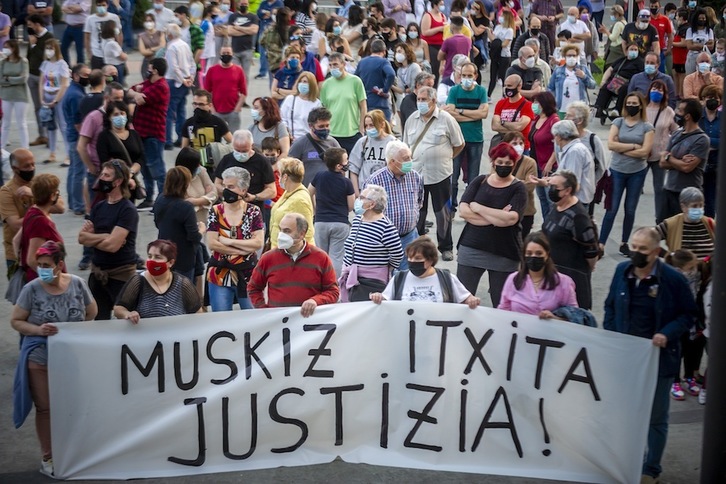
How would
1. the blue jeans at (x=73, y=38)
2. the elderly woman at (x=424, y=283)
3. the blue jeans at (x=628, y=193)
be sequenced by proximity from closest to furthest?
the elderly woman at (x=424, y=283)
the blue jeans at (x=628, y=193)
the blue jeans at (x=73, y=38)

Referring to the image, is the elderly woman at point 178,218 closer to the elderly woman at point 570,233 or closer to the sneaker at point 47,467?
the sneaker at point 47,467

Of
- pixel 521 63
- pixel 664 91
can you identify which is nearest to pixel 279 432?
pixel 664 91

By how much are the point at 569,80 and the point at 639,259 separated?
8051 millimetres

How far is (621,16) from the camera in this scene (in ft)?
69.5

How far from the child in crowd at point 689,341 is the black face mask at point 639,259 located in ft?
4.11

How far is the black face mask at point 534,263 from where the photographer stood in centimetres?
755

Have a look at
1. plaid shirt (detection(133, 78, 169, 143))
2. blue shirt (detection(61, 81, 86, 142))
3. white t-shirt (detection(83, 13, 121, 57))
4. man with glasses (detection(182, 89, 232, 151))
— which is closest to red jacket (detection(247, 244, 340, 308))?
man with glasses (detection(182, 89, 232, 151))

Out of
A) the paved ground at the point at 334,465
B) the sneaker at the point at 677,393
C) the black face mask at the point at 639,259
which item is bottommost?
the paved ground at the point at 334,465

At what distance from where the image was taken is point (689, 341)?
871cm

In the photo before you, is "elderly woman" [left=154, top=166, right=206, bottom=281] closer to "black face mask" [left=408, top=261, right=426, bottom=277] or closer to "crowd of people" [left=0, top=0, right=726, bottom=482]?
"crowd of people" [left=0, top=0, right=726, bottom=482]

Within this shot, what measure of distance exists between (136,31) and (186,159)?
43.4 feet

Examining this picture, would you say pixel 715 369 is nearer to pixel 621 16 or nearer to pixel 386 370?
pixel 386 370

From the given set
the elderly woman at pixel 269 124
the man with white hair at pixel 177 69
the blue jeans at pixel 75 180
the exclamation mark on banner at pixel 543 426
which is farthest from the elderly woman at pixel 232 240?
the man with white hair at pixel 177 69

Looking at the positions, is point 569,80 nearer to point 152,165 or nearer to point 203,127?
point 203,127
